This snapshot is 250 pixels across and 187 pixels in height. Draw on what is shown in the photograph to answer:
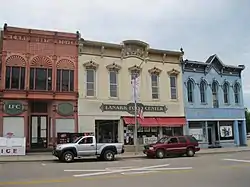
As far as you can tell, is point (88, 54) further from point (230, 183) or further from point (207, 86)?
point (230, 183)

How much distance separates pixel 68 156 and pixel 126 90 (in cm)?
1042

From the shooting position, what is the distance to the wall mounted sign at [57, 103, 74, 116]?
1005 inches

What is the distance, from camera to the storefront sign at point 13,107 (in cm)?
2397

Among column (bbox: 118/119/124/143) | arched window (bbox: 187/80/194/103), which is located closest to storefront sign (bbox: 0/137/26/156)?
column (bbox: 118/119/124/143)

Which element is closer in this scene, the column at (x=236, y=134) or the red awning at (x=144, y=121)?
the red awning at (x=144, y=121)

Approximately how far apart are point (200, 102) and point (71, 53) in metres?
14.1

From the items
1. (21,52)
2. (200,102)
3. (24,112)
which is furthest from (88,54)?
(200,102)

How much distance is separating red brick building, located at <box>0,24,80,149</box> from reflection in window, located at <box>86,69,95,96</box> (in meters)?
1.14

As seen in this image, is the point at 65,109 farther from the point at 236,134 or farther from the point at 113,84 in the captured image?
the point at 236,134

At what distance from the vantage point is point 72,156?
65.5ft

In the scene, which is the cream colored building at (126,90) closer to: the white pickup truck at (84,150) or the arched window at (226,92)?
the white pickup truck at (84,150)

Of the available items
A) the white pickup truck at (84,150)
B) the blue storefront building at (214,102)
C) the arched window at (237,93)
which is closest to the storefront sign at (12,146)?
the white pickup truck at (84,150)

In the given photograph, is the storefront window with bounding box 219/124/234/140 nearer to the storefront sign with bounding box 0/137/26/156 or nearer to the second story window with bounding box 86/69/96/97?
the second story window with bounding box 86/69/96/97

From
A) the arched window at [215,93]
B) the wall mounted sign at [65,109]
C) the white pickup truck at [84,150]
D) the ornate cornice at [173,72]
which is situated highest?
the ornate cornice at [173,72]
